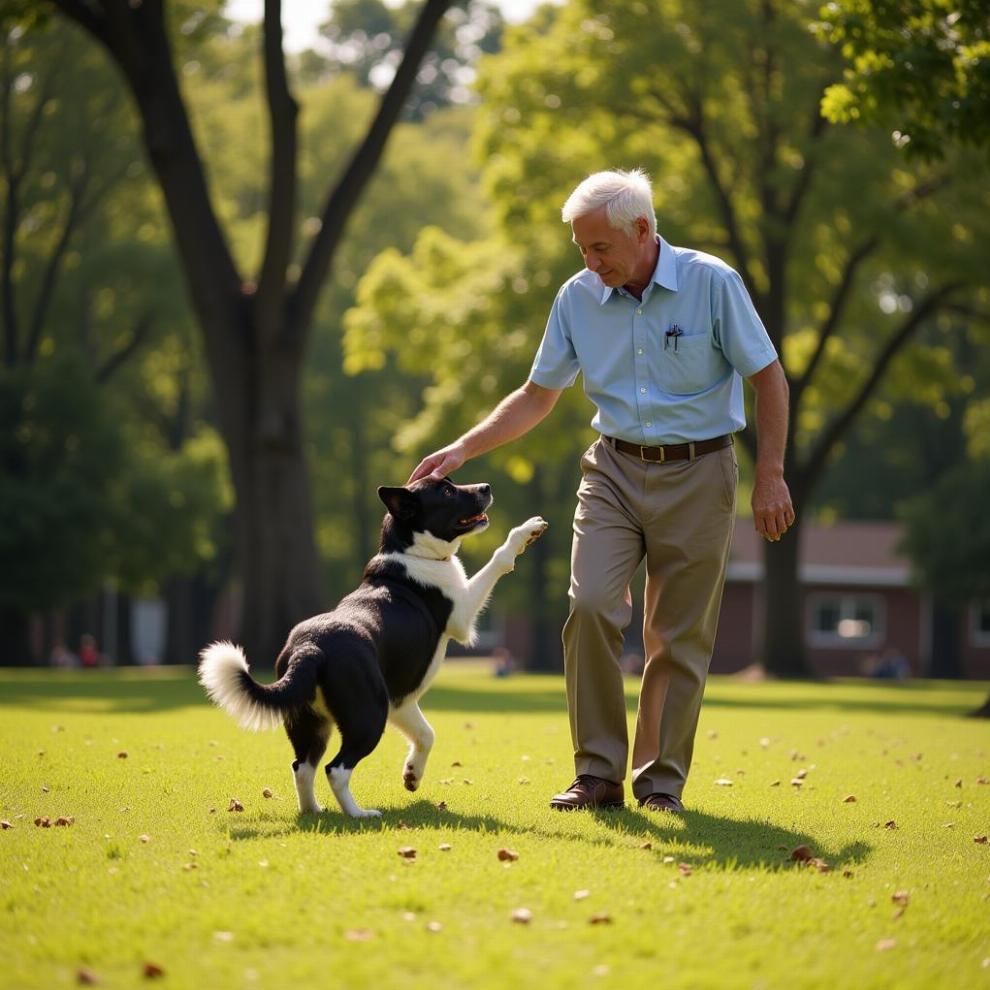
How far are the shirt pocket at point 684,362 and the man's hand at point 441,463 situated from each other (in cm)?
102

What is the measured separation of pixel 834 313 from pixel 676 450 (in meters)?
20.1

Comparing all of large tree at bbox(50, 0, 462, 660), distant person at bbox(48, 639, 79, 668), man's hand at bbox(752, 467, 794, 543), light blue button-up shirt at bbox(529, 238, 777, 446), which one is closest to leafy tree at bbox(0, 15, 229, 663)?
distant person at bbox(48, 639, 79, 668)

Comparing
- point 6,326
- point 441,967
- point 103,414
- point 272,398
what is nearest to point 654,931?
point 441,967

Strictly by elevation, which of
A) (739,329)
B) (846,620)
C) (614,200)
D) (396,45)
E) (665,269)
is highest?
(396,45)

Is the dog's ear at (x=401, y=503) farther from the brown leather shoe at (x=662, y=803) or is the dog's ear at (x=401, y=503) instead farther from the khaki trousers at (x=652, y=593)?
the brown leather shoe at (x=662, y=803)

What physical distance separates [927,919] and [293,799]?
127 inches

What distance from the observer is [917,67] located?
1235 centimetres

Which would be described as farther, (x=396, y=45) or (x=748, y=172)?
(x=396, y=45)

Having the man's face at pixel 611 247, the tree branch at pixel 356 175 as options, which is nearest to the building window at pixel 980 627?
the tree branch at pixel 356 175

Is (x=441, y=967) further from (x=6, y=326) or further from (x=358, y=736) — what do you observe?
(x=6, y=326)

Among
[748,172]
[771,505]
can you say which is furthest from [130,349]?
[771,505]

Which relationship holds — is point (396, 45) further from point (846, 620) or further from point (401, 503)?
point (401, 503)

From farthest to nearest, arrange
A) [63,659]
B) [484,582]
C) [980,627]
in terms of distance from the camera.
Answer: [980,627] → [63,659] → [484,582]

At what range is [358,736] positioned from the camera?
20.9 feet
